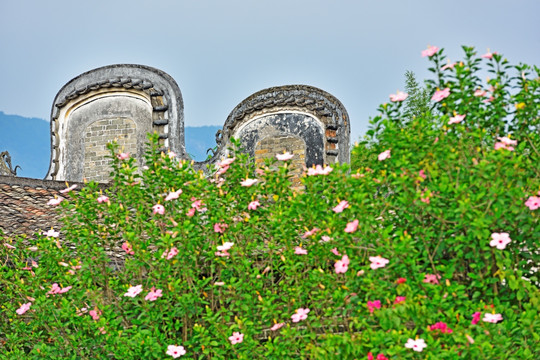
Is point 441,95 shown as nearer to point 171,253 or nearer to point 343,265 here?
point 343,265

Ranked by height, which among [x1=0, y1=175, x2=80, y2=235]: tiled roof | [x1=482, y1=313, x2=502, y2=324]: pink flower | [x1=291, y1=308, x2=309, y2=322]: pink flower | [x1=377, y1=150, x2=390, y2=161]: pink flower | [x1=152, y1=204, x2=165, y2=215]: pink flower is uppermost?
[x1=0, y1=175, x2=80, y2=235]: tiled roof

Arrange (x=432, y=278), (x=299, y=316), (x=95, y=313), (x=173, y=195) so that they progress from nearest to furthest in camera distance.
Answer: (x=432, y=278) → (x=299, y=316) → (x=173, y=195) → (x=95, y=313)

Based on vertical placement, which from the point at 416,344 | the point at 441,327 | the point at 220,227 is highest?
the point at 220,227

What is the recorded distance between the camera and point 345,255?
13.1ft

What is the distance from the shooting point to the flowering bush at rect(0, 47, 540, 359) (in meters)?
3.73

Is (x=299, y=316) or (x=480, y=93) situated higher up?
(x=480, y=93)

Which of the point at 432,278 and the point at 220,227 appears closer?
the point at 432,278

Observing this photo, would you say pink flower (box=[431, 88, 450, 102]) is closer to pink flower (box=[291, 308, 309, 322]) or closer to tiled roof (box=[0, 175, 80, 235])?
pink flower (box=[291, 308, 309, 322])

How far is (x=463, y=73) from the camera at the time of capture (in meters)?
4.31

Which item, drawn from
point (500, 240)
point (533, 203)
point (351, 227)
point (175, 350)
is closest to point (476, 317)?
point (500, 240)

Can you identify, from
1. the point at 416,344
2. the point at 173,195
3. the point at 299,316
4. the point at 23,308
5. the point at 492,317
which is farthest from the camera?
the point at 23,308

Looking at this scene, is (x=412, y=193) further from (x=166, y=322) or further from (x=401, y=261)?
(x=166, y=322)

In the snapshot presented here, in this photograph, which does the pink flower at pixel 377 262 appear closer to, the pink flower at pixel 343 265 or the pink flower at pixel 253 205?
the pink flower at pixel 343 265

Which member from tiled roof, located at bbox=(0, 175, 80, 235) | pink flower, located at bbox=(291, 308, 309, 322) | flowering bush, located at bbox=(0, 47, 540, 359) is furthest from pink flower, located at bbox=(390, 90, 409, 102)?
tiled roof, located at bbox=(0, 175, 80, 235)
